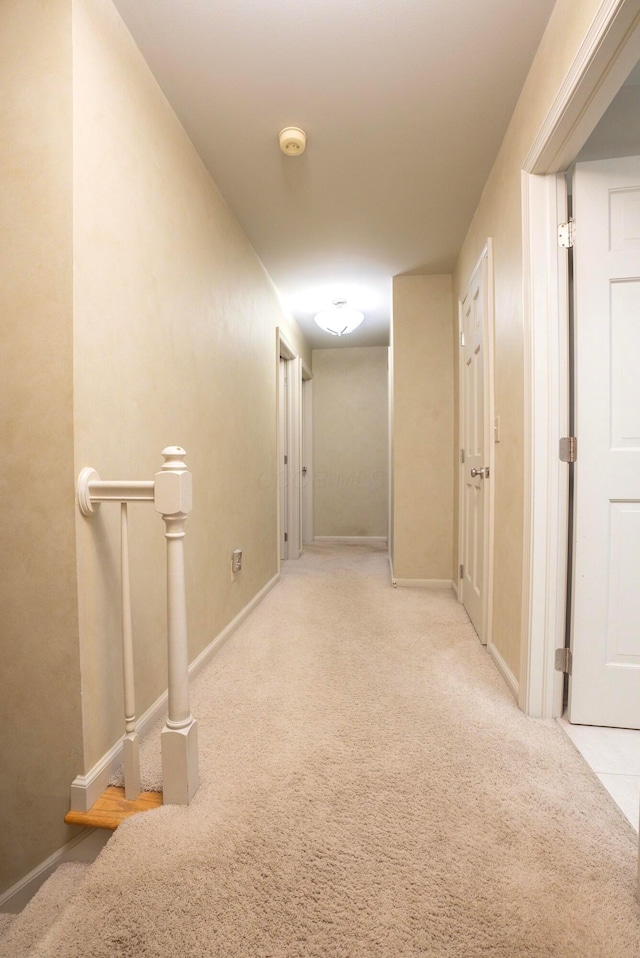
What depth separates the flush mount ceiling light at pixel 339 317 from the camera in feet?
12.8

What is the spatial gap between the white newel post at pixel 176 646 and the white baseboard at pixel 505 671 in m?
1.19

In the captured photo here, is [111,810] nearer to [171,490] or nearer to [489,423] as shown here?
[171,490]

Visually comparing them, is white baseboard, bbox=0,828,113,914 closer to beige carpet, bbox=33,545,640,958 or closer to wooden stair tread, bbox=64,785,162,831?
wooden stair tread, bbox=64,785,162,831

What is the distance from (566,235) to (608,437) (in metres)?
0.70

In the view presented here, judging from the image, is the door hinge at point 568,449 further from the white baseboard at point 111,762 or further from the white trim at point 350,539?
the white trim at point 350,539

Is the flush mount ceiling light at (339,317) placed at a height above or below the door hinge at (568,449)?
above

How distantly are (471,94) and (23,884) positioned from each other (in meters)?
3.01

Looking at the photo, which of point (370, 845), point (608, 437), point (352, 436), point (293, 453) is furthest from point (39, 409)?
point (352, 436)

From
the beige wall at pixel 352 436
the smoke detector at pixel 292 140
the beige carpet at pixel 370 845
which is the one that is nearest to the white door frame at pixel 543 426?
the beige carpet at pixel 370 845

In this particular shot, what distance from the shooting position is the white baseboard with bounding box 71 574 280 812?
124 cm

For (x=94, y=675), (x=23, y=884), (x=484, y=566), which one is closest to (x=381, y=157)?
(x=484, y=566)

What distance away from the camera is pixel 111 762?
1335mm

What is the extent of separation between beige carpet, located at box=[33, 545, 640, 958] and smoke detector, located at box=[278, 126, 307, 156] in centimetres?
225

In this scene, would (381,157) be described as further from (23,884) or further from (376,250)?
(23,884)
